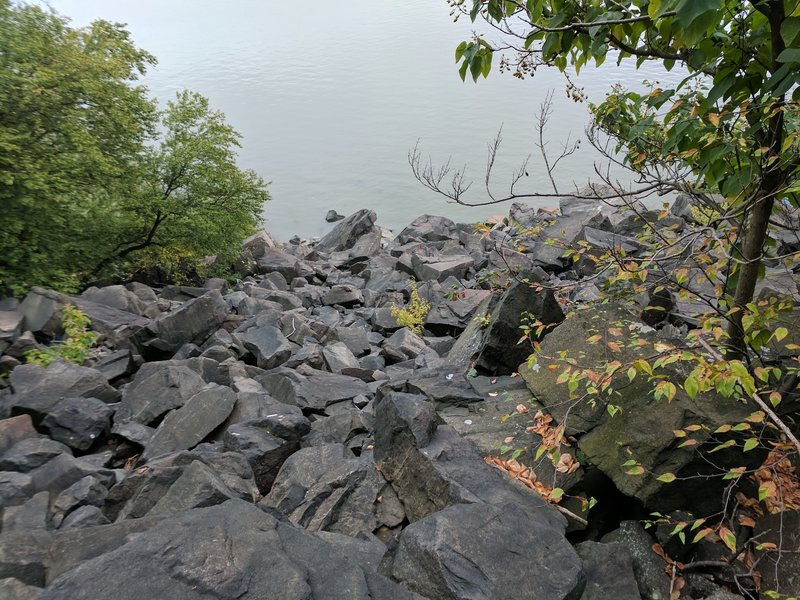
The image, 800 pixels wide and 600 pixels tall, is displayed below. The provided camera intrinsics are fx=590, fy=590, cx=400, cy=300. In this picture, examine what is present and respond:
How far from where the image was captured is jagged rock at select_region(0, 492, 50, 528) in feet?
16.7

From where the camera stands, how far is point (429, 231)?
25.6 m

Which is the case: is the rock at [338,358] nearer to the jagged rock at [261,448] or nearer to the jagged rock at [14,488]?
the jagged rock at [261,448]

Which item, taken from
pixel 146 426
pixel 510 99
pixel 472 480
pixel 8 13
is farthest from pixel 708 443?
pixel 510 99

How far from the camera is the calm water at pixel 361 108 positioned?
105ft

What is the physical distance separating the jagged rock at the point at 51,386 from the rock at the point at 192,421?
1.51 meters

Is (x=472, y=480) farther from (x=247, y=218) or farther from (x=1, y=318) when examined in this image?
(x=247, y=218)

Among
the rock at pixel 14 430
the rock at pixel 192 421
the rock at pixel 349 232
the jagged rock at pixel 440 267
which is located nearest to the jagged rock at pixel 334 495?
the rock at pixel 192 421

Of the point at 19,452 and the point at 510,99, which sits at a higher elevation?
the point at 510,99

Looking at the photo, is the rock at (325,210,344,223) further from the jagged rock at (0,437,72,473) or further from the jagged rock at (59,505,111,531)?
the jagged rock at (59,505,111,531)

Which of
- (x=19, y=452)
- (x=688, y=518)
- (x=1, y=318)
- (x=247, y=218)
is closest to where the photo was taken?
(x=688, y=518)

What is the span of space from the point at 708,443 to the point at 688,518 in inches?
26.0

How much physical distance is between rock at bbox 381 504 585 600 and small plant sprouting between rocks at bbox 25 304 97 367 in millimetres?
7268

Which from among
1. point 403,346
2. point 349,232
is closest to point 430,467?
point 403,346

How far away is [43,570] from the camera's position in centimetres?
430
